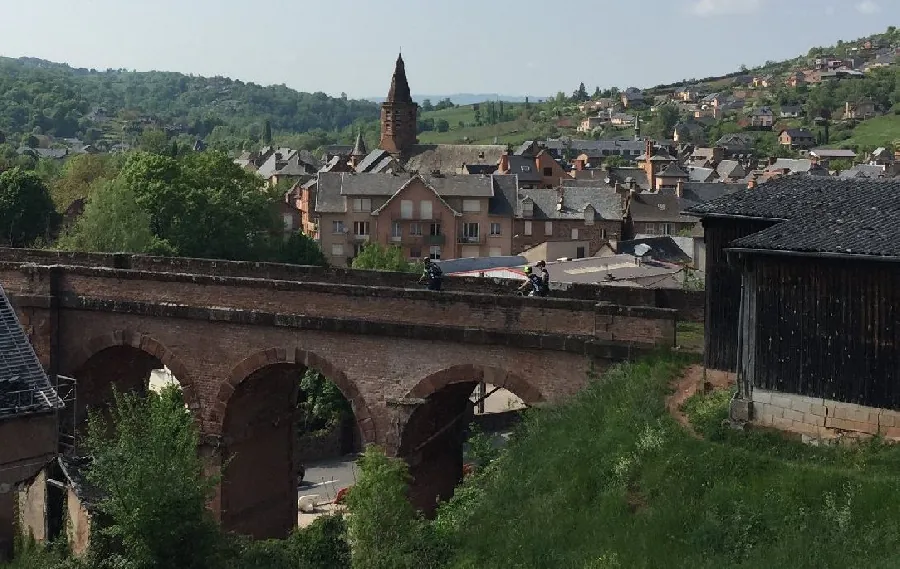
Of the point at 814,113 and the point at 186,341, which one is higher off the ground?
the point at 814,113

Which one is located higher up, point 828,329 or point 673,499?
point 828,329

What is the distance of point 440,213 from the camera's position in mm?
68875

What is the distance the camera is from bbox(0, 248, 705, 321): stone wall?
23.3 metres

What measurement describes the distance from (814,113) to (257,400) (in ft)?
556

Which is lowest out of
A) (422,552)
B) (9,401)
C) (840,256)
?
(422,552)

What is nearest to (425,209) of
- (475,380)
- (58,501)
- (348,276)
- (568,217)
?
(568,217)

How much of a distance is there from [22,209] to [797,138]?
12317 centimetres

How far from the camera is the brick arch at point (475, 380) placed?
20844mm

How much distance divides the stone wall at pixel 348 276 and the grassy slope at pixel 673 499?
467cm

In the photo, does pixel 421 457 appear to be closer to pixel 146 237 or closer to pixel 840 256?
pixel 840 256

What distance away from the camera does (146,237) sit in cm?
5091

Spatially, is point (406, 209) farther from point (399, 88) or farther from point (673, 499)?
point (673, 499)

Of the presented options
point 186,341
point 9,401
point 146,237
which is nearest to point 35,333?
point 186,341

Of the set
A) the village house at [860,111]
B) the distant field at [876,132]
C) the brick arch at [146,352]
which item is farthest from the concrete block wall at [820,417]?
the village house at [860,111]
